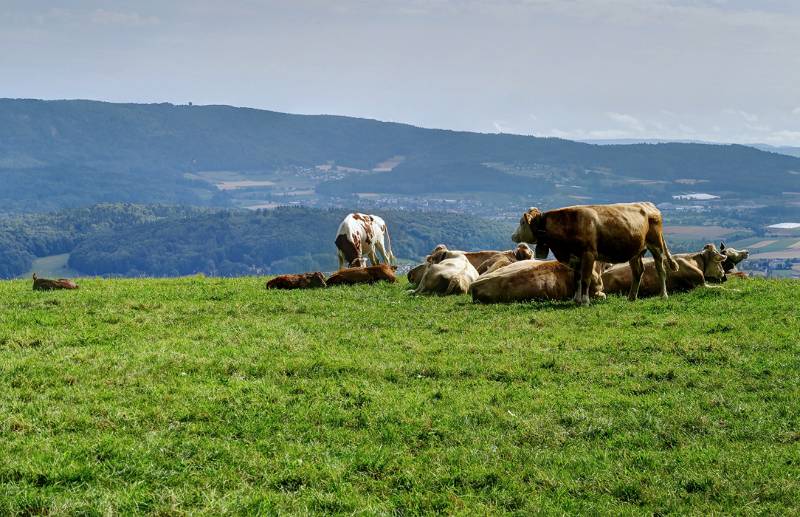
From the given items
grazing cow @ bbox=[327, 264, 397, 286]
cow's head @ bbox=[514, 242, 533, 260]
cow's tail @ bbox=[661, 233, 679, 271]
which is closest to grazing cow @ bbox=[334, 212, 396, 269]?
grazing cow @ bbox=[327, 264, 397, 286]

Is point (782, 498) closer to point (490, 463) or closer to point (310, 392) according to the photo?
point (490, 463)

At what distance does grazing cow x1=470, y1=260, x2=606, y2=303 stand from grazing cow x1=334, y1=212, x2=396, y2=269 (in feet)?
29.0

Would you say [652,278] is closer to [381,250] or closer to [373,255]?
[373,255]

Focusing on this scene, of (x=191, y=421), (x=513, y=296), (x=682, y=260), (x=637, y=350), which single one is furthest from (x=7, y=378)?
(x=682, y=260)

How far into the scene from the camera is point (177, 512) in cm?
786

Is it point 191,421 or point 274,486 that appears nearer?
point 274,486

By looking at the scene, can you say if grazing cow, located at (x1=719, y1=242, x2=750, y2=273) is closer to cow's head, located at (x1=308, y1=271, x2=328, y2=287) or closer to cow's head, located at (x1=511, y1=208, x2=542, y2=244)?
cow's head, located at (x1=511, y1=208, x2=542, y2=244)

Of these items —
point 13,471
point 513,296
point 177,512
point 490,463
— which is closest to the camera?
point 177,512

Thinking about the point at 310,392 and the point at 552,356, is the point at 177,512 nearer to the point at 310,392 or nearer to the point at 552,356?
the point at 310,392

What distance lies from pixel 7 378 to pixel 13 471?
400 cm

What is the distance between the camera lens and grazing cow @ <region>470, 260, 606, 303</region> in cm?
2053

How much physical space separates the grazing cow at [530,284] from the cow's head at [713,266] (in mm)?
3803

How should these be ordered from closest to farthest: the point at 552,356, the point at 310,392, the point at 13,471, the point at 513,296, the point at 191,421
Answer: the point at 13,471
the point at 191,421
the point at 310,392
the point at 552,356
the point at 513,296

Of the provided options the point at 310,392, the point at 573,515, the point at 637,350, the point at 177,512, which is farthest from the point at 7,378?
the point at 637,350
